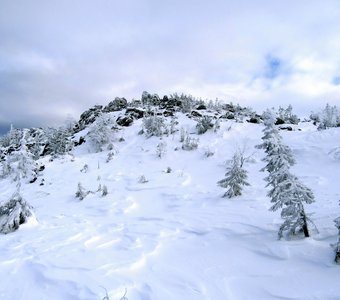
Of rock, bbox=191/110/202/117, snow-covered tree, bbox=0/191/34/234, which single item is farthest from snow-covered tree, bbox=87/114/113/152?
snow-covered tree, bbox=0/191/34/234

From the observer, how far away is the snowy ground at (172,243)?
4723 millimetres

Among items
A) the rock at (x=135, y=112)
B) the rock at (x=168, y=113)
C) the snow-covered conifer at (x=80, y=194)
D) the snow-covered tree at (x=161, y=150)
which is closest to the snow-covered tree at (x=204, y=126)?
the snow-covered tree at (x=161, y=150)

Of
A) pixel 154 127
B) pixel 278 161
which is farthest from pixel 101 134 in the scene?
pixel 278 161

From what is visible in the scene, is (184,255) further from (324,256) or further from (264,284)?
(324,256)

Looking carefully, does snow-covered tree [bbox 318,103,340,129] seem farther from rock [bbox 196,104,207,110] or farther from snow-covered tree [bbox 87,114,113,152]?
snow-covered tree [bbox 87,114,113,152]

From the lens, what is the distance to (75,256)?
612 cm

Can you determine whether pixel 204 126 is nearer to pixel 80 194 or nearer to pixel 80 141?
pixel 80 141

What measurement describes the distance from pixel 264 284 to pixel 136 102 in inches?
A: 1005

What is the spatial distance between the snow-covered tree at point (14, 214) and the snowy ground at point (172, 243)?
0.86 ft

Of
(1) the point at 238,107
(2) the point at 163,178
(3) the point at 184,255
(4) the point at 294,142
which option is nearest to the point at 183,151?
(2) the point at 163,178

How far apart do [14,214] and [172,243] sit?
4.22 m

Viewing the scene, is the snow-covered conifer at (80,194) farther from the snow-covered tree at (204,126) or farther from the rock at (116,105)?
the rock at (116,105)

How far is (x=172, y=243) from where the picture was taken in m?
6.62

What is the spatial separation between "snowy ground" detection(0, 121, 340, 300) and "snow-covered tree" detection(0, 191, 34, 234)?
26cm
